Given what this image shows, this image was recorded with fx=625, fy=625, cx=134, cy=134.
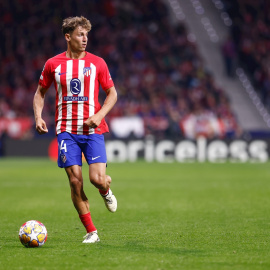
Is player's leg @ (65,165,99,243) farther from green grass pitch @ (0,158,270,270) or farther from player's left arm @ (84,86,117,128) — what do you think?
player's left arm @ (84,86,117,128)

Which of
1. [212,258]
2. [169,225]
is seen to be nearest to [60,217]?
[169,225]

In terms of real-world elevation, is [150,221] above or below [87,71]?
below

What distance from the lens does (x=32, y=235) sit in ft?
20.4

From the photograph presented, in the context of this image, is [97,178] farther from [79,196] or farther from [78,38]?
[78,38]

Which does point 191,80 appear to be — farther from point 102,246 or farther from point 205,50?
point 102,246

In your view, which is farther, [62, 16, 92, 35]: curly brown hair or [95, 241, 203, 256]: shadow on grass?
[62, 16, 92, 35]: curly brown hair

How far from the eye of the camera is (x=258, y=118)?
2678 centimetres

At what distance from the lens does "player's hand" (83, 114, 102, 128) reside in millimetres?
6266

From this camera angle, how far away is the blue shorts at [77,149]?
6.40 m

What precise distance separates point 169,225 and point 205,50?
22.1 m

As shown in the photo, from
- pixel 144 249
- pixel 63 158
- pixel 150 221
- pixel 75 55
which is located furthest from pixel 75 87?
pixel 150 221

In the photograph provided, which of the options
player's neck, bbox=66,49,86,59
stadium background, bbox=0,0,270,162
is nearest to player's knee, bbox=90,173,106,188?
player's neck, bbox=66,49,86,59

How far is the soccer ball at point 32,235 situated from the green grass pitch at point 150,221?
0.28 feet

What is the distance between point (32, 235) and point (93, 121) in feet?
4.23
